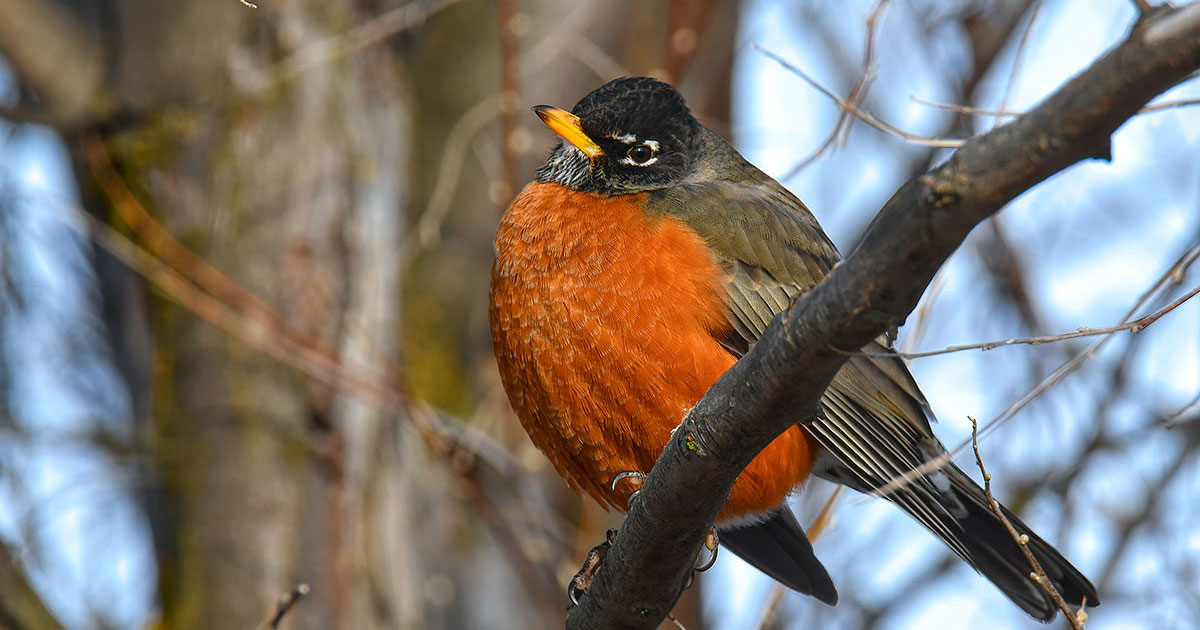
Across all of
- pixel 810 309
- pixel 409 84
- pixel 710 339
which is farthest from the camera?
pixel 409 84

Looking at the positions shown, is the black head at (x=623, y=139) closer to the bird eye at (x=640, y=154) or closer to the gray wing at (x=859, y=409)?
the bird eye at (x=640, y=154)

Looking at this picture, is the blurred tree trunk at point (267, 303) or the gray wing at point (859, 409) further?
the blurred tree trunk at point (267, 303)

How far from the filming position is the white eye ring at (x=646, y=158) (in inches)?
166

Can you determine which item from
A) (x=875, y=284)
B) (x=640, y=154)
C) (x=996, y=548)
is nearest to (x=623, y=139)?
(x=640, y=154)

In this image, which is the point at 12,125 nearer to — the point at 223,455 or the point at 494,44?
the point at 223,455

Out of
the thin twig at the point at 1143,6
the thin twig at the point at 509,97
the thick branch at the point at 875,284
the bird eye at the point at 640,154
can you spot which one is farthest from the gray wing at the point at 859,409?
the thin twig at the point at 1143,6

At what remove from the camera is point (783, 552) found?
4074mm

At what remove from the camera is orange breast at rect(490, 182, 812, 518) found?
3.54m

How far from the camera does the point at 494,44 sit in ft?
23.8

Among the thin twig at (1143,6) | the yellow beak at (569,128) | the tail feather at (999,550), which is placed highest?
the yellow beak at (569,128)

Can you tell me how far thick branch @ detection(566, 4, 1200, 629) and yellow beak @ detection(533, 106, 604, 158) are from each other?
172 cm

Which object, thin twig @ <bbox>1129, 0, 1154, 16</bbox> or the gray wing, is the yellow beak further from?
thin twig @ <bbox>1129, 0, 1154, 16</bbox>

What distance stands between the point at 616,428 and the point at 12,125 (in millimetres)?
4091

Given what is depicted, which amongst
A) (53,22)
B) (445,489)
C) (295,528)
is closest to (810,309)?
(295,528)
